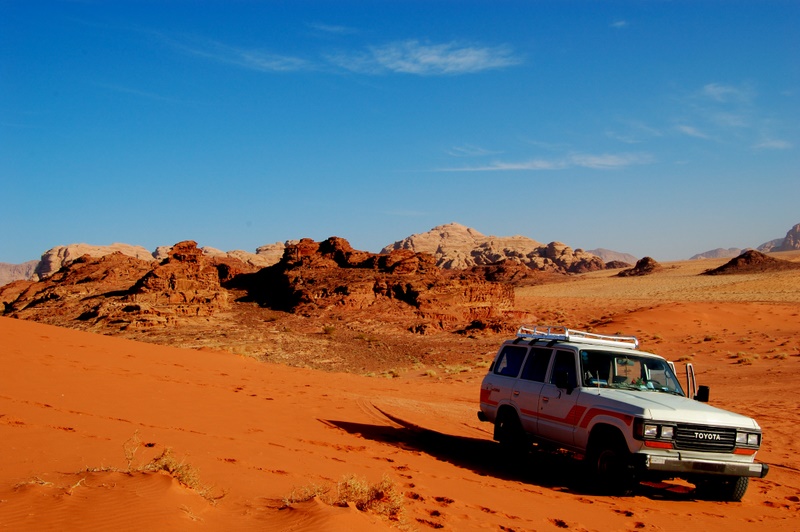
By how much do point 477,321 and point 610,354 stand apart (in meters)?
30.3

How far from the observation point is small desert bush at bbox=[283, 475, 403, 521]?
6164 mm

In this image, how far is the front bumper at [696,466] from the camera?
845 cm

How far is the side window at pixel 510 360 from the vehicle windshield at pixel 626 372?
5.35 feet

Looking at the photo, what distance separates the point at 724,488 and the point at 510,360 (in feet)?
13.3

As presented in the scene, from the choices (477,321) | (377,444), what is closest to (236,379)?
(377,444)

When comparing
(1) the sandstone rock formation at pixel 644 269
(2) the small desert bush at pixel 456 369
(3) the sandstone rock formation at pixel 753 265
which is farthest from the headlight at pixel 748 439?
(1) the sandstone rock formation at pixel 644 269

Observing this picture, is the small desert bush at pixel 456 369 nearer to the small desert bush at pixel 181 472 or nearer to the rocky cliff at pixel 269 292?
the rocky cliff at pixel 269 292

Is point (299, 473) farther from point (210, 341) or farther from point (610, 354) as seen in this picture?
point (210, 341)

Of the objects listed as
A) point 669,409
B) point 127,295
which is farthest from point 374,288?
point 669,409

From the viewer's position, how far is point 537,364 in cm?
1122

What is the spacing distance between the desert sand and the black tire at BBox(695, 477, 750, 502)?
23 cm

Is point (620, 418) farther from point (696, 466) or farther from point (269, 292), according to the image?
point (269, 292)

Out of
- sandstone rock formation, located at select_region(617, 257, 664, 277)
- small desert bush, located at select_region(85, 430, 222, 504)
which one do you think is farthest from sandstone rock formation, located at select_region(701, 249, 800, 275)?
small desert bush, located at select_region(85, 430, 222, 504)

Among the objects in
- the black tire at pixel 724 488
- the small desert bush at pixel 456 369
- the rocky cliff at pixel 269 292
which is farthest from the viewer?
the rocky cliff at pixel 269 292
